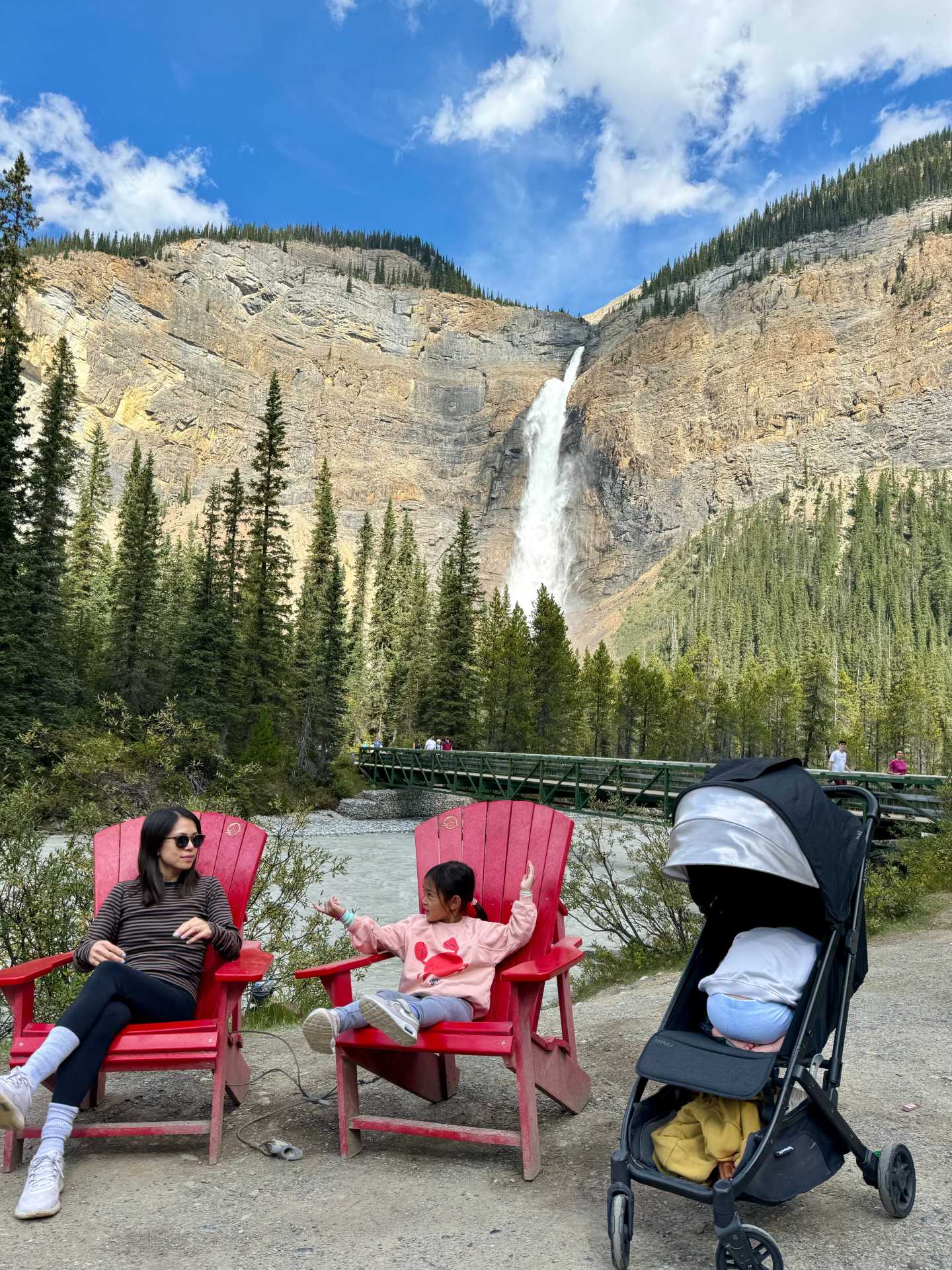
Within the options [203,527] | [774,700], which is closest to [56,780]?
[203,527]

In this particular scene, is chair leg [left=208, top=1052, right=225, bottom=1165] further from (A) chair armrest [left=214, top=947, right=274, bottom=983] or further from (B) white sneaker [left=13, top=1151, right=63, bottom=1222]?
(B) white sneaker [left=13, top=1151, right=63, bottom=1222]

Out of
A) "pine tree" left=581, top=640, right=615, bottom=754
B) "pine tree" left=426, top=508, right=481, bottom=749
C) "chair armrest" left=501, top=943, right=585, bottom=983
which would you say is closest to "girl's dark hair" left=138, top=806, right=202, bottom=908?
"chair armrest" left=501, top=943, right=585, bottom=983

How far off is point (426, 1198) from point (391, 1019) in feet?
1.89

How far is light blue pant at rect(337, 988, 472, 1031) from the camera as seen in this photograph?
3.22 meters

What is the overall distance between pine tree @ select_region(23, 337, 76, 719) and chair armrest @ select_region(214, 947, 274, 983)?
23.8 metres

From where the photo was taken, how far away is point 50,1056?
9.88 feet

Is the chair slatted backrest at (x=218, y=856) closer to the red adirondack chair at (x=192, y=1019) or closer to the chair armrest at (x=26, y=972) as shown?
the red adirondack chair at (x=192, y=1019)

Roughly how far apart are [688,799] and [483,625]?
5985 cm

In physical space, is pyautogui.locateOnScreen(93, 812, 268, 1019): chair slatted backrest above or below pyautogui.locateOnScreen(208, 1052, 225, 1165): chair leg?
above

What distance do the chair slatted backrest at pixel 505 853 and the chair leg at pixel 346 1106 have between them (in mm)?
607

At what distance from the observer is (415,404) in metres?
112

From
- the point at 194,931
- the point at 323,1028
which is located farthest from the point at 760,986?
the point at 194,931

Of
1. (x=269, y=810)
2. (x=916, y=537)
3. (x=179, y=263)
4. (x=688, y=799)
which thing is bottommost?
(x=269, y=810)

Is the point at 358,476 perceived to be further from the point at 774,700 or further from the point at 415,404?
the point at 774,700
